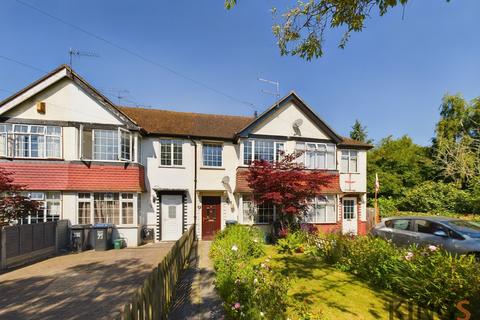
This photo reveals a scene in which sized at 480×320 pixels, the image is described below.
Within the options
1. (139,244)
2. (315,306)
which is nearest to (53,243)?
(139,244)

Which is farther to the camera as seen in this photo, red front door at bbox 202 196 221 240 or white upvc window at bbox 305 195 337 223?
white upvc window at bbox 305 195 337 223

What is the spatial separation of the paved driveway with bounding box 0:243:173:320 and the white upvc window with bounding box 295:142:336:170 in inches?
426

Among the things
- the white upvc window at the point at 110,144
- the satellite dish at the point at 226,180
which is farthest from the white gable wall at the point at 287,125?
the white upvc window at the point at 110,144

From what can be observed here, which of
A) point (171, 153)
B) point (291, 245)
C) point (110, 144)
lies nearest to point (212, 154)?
point (171, 153)

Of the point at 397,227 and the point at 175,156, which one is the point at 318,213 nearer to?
the point at 397,227

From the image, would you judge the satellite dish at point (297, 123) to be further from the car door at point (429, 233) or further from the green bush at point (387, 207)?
the green bush at point (387, 207)

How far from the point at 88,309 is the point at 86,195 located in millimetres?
8921

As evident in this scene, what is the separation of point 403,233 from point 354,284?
450 centimetres

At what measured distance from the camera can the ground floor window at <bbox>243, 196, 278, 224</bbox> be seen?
52.5 ft

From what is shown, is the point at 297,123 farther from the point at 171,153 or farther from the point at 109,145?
the point at 109,145

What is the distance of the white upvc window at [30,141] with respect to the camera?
12.9 m

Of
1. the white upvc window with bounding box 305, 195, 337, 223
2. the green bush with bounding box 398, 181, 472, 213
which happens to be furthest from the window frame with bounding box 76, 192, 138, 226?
the green bush with bounding box 398, 181, 472, 213

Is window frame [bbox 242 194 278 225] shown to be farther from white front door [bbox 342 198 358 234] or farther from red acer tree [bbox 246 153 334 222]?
white front door [bbox 342 198 358 234]

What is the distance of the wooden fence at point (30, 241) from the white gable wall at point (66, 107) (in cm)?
557
